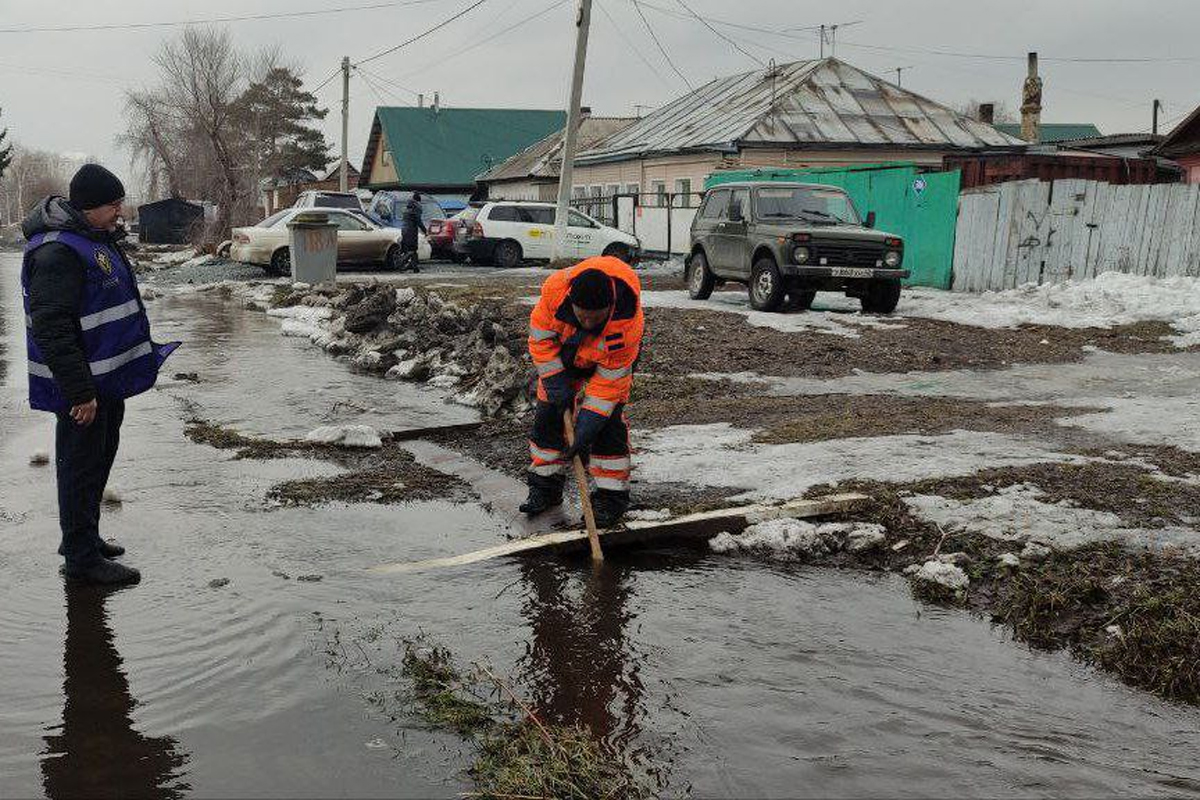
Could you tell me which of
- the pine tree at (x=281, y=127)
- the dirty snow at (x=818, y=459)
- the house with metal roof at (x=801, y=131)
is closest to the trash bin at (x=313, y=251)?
the house with metal roof at (x=801, y=131)

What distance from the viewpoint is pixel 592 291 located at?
5184 mm

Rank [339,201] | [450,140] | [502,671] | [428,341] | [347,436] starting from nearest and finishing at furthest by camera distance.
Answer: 1. [502,671]
2. [347,436]
3. [428,341]
4. [339,201]
5. [450,140]

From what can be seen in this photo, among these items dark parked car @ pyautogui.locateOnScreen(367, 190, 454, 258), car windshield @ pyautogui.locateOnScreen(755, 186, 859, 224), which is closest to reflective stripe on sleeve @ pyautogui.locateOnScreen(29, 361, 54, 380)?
car windshield @ pyautogui.locateOnScreen(755, 186, 859, 224)

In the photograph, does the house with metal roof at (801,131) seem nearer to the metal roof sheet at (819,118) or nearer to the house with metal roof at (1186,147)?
the metal roof sheet at (819,118)

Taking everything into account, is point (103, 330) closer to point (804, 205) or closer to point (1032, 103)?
point (804, 205)

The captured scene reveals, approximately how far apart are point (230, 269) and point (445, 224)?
5155 millimetres

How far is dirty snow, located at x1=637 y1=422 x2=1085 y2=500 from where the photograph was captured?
608cm

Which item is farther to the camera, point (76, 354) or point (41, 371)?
point (41, 371)

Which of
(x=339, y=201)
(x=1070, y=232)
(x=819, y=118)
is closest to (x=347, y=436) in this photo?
(x=1070, y=232)

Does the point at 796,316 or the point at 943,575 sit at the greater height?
the point at 796,316

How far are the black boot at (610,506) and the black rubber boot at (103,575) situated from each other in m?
2.18

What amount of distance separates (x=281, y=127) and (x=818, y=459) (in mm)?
68908

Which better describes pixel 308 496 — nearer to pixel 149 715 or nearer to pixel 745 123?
pixel 149 715

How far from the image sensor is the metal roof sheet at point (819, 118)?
88.0 feet
